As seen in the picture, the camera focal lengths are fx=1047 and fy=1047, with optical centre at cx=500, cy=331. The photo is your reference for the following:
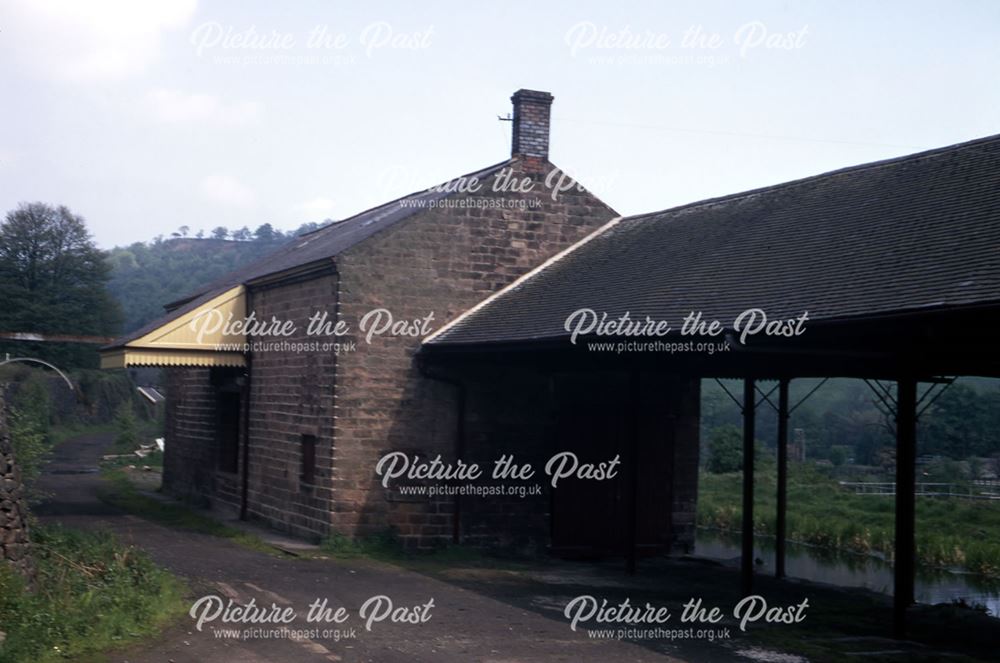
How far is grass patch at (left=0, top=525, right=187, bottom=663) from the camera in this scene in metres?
8.30

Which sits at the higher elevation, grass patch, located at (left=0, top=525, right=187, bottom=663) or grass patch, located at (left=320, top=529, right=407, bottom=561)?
grass patch, located at (left=0, top=525, right=187, bottom=663)

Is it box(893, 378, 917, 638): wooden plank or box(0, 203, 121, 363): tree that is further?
box(0, 203, 121, 363): tree

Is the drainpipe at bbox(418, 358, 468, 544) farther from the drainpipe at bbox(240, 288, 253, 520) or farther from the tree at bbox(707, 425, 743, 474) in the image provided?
the tree at bbox(707, 425, 743, 474)

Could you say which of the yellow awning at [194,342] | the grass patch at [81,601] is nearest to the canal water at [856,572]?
the yellow awning at [194,342]

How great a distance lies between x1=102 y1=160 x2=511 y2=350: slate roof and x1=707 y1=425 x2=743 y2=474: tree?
1822 cm

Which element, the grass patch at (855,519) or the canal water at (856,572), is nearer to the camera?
the canal water at (856,572)

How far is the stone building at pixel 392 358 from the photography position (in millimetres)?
16000

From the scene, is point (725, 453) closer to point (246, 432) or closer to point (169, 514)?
point (246, 432)

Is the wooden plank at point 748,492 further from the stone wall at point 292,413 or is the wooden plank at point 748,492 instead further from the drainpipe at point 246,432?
the drainpipe at point 246,432

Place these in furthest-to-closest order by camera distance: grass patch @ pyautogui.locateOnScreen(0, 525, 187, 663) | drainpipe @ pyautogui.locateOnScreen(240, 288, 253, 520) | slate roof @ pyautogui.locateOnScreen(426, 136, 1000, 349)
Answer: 1. drainpipe @ pyautogui.locateOnScreen(240, 288, 253, 520)
2. slate roof @ pyautogui.locateOnScreen(426, 136, 1000, 349)
3. grass patch @ pyautogui.locateOnScreen(0, 525, 187, 663)

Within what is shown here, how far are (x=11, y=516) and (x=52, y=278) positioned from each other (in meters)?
49.0

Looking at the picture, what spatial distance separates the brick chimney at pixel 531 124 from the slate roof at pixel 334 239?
546 millimetres

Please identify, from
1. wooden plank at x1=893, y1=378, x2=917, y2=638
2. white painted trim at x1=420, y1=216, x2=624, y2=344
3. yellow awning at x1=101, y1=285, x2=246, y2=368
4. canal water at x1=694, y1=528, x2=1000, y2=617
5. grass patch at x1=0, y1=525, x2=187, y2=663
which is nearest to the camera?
grass patch at x1=0, y1=525, x2=187, y2=663

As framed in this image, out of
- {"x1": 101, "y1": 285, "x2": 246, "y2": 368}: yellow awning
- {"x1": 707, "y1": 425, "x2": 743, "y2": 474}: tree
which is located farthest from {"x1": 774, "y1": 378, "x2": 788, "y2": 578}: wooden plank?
{"x1": 707, "y1": 425, "x2": 743, "y2": 474}: tree
